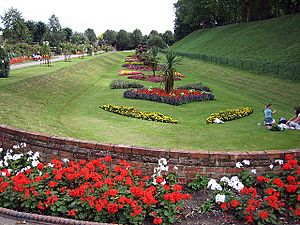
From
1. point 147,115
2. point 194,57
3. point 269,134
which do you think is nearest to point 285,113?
point 269,134

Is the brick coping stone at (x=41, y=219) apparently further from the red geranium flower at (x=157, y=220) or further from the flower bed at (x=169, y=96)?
the flower bed at (x=169, y=96)

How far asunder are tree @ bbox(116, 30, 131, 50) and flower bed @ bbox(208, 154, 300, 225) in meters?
94.5

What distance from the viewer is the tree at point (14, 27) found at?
177 ft

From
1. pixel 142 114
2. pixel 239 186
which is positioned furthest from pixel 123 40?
pixel 239 186

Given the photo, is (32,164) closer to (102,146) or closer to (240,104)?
(102,146)

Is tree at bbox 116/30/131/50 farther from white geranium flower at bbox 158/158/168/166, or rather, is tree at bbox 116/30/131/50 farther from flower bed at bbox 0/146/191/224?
flower bed at bbox 0/146/191/224

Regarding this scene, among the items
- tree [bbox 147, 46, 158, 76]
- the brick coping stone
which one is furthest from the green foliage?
tree [bbox 147, 46, 158, 76]

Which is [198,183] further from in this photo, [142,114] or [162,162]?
[142,114]

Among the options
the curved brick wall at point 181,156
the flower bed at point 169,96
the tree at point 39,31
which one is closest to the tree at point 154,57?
the flower bed at point 169,96

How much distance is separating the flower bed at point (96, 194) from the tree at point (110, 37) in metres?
97.2

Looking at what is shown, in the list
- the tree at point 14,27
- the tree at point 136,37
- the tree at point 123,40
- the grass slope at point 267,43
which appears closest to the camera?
the grass slope at point 267,43

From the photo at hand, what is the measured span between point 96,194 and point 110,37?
10285 cm

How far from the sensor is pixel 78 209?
444 cm

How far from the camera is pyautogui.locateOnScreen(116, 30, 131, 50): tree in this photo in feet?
318
